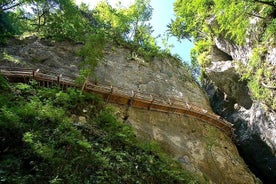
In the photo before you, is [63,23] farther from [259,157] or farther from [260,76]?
[259,157]

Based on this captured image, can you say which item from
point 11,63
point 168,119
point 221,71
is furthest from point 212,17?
point 11,63

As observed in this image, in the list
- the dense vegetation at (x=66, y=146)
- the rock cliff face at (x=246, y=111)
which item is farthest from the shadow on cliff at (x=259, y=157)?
the dense vegetation at (x=66, y=146)

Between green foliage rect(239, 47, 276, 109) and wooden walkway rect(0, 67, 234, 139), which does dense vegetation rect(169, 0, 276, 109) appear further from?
wooden walkway rect(0, 67, 234, 139)

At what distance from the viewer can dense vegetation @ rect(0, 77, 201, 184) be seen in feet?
28.5

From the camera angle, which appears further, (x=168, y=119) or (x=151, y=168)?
(x=168, y=119)

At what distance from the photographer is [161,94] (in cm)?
2088

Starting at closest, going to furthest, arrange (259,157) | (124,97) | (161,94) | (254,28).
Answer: (254,28) < (124,97) < (259,157) < (161,94)

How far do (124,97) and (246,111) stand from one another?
987 cm

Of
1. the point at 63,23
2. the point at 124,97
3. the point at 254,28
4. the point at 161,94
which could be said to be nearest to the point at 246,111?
the point at 161,94

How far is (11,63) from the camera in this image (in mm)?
16828

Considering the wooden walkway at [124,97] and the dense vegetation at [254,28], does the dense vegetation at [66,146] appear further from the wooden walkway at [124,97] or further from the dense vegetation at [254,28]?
the dense vegetation at [254,28]

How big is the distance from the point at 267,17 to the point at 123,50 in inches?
440

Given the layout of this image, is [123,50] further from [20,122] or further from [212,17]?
[20,122]

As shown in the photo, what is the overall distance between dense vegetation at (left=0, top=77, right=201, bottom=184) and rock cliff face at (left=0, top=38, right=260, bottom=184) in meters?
2.62
